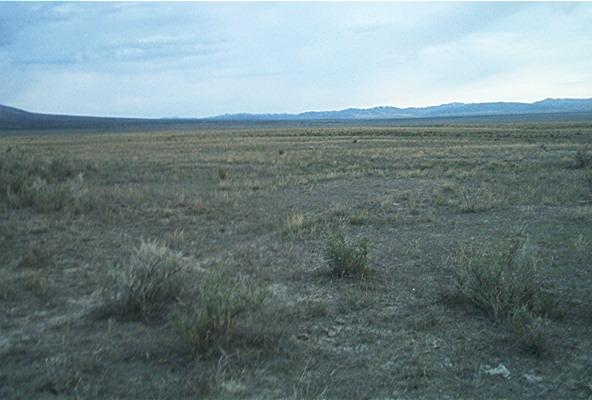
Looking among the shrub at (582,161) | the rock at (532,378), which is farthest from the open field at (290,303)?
the shrub at (582,161)

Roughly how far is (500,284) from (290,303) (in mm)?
2772

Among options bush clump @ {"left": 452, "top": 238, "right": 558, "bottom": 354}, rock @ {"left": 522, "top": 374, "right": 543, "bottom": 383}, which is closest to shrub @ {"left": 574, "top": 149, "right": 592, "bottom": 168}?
bush clump @ {"left": 452, "top": 238, "right": 558, "bottom": 354}

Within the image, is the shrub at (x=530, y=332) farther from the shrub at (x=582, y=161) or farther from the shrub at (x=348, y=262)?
the shrub at (x=582, y=161)

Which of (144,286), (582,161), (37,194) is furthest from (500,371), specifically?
(582,161)

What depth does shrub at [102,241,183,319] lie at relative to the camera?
6.75 m

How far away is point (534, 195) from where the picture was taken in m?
17.0

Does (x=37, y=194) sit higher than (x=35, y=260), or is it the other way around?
(x=37, y=194)

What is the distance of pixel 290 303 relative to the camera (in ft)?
24.0

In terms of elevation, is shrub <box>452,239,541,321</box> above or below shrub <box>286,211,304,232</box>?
above

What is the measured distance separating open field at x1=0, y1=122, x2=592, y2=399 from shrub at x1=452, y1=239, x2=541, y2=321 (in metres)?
0.03

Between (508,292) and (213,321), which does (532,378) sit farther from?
(213,321)

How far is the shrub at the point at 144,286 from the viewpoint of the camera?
675 centimetres

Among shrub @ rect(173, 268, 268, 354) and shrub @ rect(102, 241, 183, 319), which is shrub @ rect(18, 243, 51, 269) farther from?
shrub @ rect(173, 268, 268, 354)

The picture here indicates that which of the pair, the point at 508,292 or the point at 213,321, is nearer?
the point at 213,321
